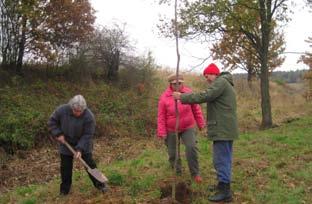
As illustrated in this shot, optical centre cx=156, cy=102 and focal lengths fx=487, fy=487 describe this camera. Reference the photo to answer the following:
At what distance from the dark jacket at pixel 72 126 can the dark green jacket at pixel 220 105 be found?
180 cm

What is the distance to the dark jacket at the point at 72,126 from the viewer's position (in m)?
8.05

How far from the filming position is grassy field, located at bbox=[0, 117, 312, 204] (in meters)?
7.87

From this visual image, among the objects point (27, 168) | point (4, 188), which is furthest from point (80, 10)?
point (4, 188)

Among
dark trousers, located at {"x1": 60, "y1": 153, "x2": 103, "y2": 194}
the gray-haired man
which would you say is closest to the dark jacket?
the gray-haired man

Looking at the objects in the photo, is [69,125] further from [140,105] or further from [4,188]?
[140,105]

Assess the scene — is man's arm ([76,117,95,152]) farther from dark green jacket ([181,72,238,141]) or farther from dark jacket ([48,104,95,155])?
dark green jacket ([181,72,238,141])

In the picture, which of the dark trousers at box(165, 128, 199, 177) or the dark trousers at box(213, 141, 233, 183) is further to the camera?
the dark trousers at box(165, 128, 199, 177)

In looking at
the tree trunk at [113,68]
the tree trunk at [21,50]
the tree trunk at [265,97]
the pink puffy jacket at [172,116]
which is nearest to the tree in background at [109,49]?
the tree trunk at [113,68]

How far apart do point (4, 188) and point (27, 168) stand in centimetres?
147

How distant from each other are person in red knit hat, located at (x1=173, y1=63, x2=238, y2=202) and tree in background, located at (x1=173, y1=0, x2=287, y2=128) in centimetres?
1047

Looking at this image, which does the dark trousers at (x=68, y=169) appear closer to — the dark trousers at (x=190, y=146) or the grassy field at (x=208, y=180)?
the grassy field at (x=208, y=180)

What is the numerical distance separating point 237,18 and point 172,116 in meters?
9.97

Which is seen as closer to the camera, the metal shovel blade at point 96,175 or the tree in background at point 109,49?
the metal shovel blade at point 96,175

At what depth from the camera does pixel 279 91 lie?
1310 inches
